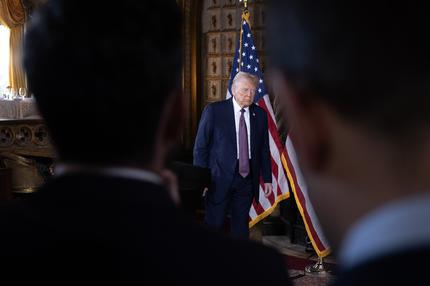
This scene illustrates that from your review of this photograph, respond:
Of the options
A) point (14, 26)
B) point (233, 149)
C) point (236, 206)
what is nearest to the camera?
point (233, 149)

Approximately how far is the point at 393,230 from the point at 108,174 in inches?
18.1

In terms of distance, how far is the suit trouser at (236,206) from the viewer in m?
5.31

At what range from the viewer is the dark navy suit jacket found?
5.27 metres

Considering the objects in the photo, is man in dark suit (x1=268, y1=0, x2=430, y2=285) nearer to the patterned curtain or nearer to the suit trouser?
the suit trouser

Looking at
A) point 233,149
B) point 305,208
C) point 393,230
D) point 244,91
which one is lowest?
point 305,208

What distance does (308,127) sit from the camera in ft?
1.94

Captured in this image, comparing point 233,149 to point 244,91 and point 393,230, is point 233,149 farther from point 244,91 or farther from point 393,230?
point 393,230

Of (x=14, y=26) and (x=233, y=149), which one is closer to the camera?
(x=233, y=149)

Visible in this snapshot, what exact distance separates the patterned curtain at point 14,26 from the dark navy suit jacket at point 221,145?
9856mm

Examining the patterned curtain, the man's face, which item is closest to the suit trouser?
the man's face

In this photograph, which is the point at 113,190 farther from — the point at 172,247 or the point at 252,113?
the point at 252,113

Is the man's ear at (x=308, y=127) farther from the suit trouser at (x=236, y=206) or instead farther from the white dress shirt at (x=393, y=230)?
the suit trouser at (x=236, y=206)

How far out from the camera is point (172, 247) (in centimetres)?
82

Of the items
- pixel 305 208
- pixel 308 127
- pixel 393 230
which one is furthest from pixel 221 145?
pixel 393 230
